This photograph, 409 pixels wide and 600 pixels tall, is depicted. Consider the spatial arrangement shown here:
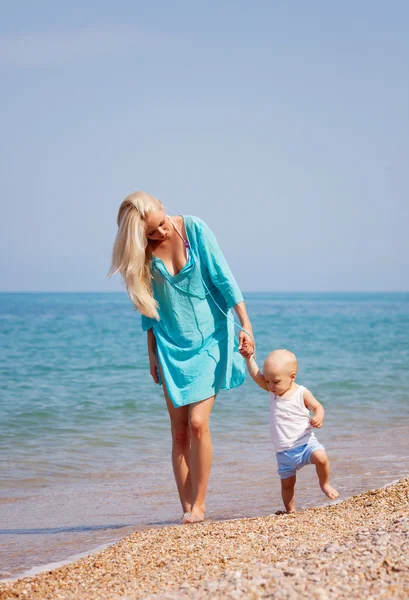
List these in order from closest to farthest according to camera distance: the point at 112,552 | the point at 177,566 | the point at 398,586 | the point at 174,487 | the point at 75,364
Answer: the point at 398,586 → the point at 177,566 → the point at 112,552 → the point at 174,487 → the point at 75,364

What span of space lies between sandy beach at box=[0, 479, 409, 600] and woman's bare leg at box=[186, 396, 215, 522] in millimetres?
190

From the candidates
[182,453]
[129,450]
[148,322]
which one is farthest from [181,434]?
[129,450]

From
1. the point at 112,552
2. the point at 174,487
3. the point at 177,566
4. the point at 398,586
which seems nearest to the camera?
the point at 398,586

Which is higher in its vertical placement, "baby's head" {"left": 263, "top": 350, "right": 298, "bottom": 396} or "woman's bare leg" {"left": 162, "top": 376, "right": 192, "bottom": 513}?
"baby's head" {"left": 263, "top": 350, "right": 298, "bottom": 396}

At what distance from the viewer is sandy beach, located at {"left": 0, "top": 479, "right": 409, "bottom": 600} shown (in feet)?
9.07

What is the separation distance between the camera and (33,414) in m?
9.33

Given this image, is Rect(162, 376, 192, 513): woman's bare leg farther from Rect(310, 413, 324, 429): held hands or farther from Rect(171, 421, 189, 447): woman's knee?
Rect(310, 413, 324, 429): held hands

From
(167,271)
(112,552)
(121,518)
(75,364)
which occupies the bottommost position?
(75,364)

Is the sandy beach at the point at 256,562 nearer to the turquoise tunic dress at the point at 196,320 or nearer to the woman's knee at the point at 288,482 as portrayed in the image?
the woman's knee at the point at 288,482

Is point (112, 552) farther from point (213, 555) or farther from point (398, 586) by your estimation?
point (398, 586)

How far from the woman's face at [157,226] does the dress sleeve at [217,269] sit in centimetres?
21

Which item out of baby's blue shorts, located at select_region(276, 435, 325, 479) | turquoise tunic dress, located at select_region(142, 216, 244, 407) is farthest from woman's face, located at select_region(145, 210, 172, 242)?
baby's blue shorts, located at select_region(276, 435, 325, 479)

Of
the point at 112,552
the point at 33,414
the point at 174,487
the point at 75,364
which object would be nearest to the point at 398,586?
the point at 112,552

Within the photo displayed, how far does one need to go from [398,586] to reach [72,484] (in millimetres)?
3993
